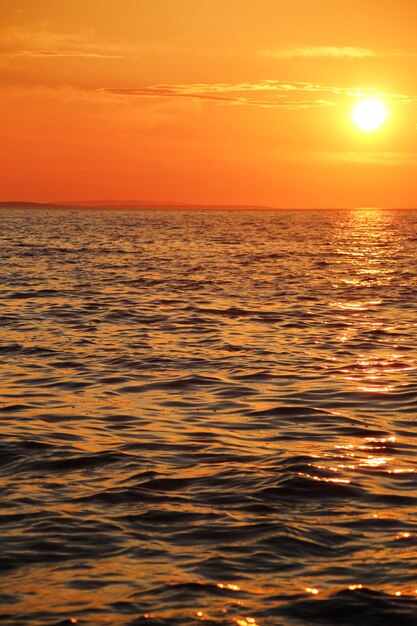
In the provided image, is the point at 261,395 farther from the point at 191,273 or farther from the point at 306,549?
the point at 191,273

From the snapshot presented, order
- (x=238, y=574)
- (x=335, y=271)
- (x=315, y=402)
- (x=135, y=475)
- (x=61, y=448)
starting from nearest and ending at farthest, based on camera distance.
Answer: (x=238, y=574)
(x=135, y=475)
(x=61, y=448)
(x=315, y=402)
(x=335, y=271)

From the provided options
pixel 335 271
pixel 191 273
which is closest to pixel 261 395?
pixel 191 273

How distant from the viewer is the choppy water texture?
7840 mm

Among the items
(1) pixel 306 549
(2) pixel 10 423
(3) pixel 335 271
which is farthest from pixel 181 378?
(3) pixel 335 271

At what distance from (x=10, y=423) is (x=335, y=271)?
37219mm

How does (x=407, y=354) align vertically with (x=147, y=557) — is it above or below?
above

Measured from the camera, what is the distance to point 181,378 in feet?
57.4

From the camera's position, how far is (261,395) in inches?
634

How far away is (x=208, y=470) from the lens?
11.4 m

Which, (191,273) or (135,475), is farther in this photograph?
(191,273)

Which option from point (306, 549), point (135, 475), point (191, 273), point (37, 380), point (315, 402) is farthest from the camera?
point (191, 273)

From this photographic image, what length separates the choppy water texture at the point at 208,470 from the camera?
784 cm

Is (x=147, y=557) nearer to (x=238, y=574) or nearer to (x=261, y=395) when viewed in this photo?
(x=238, y=574)

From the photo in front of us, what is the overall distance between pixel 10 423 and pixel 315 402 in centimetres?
487
